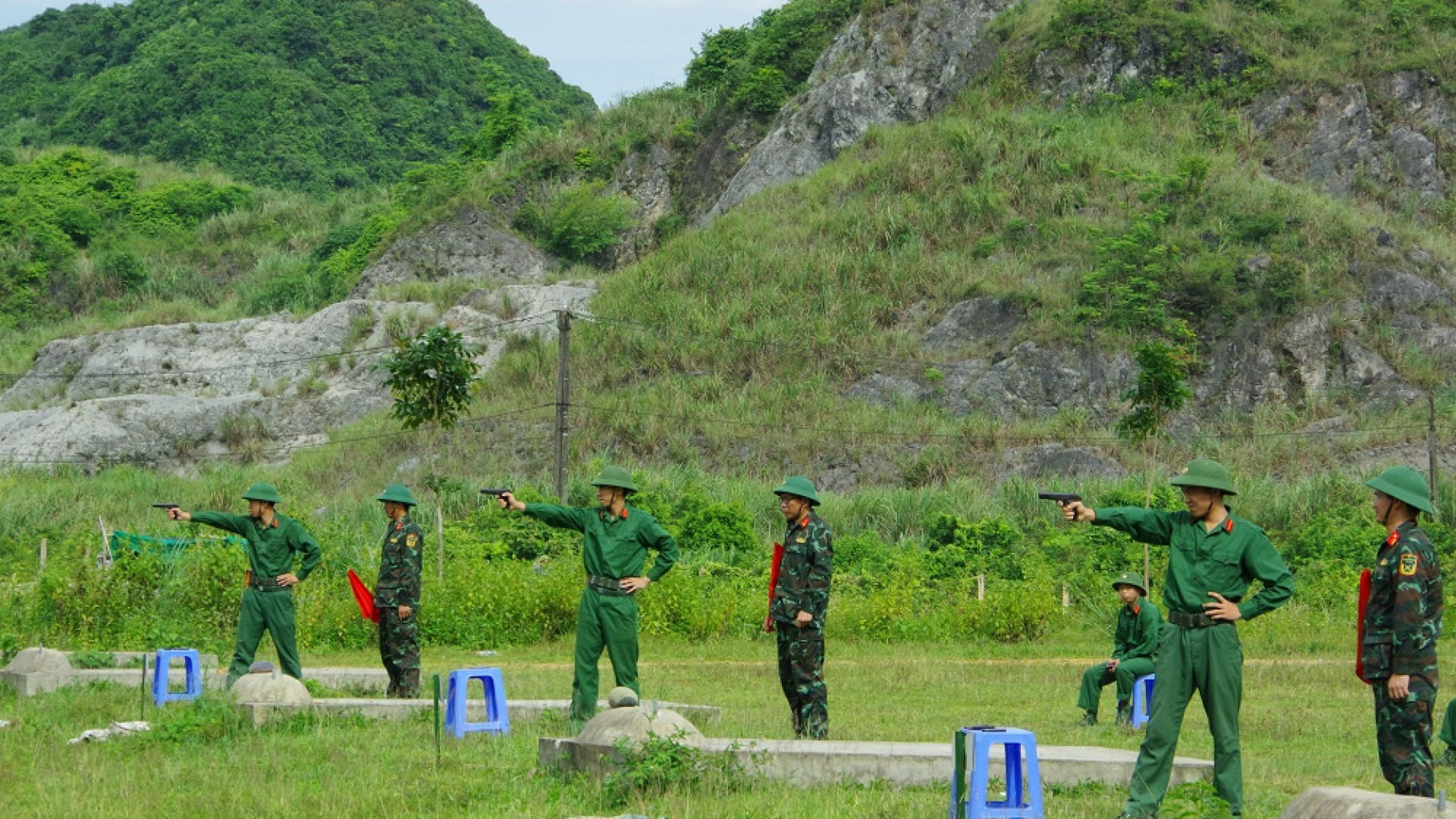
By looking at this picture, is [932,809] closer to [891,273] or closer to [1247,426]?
[1247,426]

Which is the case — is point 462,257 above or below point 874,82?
below

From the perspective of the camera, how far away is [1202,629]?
28.6 feet

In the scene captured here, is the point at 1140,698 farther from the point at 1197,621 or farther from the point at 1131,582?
the point at 1197,621

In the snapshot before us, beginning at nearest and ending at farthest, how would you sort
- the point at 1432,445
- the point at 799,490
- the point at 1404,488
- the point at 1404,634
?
the point at 1404,634, the point at 1404,488, the point at 799,490, the point at 1432,445

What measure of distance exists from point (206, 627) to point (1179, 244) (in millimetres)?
24548

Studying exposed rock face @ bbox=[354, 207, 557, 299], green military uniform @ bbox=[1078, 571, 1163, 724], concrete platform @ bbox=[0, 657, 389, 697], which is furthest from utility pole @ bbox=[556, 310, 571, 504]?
exposed rock face @ bbox=[354, 207, 557, 299]

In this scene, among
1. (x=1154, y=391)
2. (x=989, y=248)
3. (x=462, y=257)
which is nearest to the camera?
(x=1154, y=391)

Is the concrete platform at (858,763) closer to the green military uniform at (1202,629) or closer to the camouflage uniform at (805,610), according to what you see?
the green military uniform at (1202,629)

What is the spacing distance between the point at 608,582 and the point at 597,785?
2489 millimetres

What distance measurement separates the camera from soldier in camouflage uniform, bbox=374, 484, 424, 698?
1409cm

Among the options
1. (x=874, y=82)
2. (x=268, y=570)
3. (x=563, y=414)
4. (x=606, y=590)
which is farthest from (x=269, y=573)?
(x=874, y=82)

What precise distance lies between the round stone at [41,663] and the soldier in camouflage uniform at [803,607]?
7501mm

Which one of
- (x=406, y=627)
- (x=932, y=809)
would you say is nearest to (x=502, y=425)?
(x=406, y=627)

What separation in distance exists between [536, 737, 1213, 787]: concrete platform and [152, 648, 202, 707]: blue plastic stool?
525 centimetres
